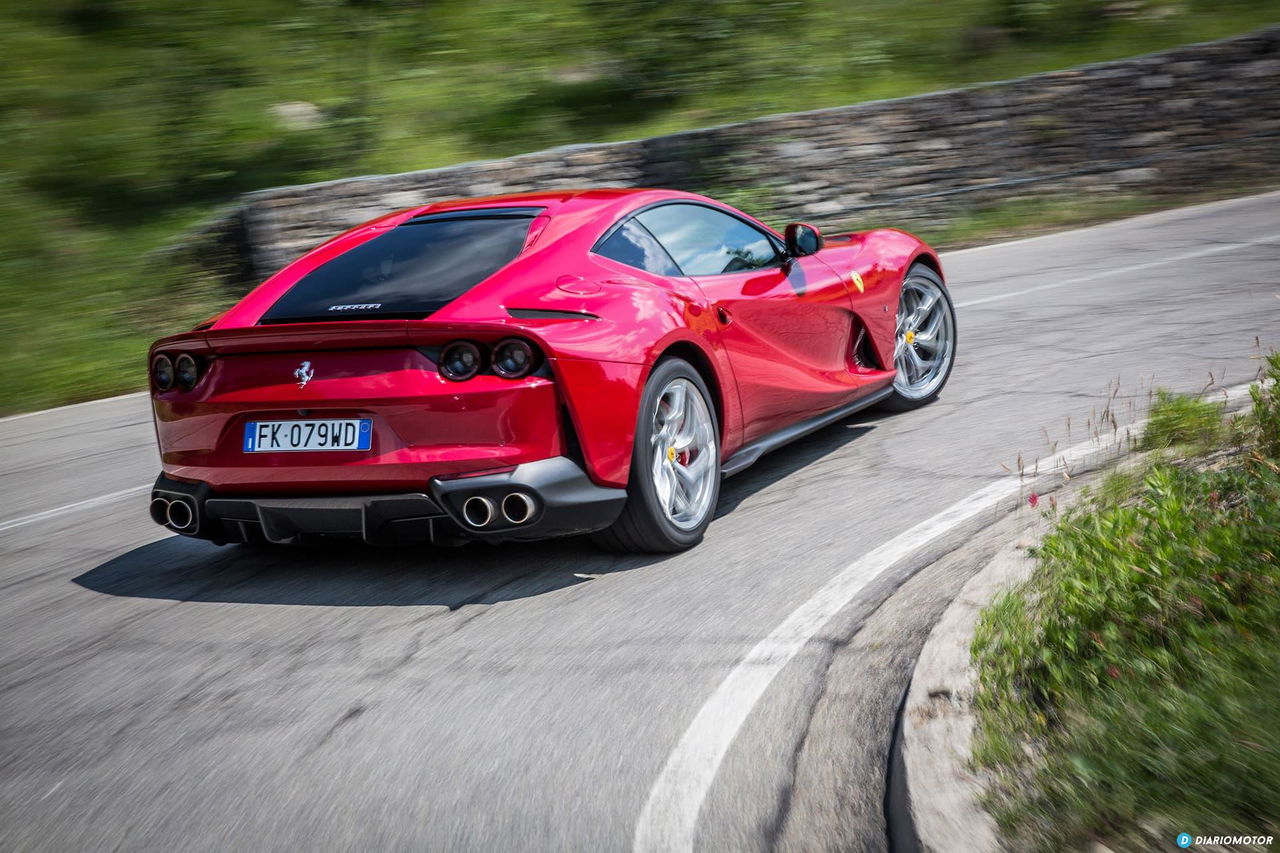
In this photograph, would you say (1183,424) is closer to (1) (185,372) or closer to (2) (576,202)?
(2) (576,202)

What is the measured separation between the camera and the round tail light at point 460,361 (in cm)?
404

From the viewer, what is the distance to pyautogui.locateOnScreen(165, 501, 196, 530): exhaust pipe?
14.5 feet

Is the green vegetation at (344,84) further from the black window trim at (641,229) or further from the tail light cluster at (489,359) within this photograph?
the tail light cluster at (489,359)

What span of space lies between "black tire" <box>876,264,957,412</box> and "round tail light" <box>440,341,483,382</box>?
10.2 feet

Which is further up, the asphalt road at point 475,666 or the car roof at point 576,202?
the car roof at point 576,202

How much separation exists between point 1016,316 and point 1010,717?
6.54m

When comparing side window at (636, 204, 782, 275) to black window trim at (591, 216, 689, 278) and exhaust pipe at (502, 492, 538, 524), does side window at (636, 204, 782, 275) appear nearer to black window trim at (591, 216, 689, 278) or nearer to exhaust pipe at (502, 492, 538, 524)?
black window trim at (591, 216, 689, 278)

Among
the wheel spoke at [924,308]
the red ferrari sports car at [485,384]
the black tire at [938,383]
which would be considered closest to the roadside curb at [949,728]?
the red ferrari sports car at [485,384]

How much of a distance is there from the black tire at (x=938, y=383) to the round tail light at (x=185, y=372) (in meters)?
3.61

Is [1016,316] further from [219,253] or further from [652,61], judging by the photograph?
[652,61]

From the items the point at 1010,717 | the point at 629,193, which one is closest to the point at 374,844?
the point at 1010,717

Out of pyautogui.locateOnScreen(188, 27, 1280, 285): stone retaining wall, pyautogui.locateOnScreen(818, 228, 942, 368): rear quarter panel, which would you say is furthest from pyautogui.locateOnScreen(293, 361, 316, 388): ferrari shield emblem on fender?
pyautogui.locateOnScreen(188, 27, 1280, 285): stone retaining wall

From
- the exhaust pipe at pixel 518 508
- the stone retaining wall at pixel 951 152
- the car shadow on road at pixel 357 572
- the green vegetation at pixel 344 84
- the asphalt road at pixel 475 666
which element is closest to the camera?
the asphalt road at pixel 475 666

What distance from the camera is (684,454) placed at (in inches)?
188
